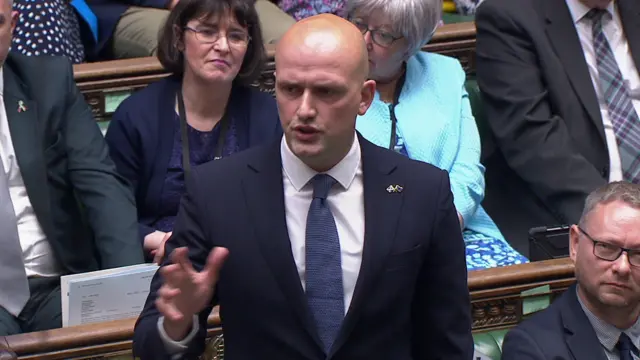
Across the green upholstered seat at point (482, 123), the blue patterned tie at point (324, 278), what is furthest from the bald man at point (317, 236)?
the green upholstered seat at point (482, 123)

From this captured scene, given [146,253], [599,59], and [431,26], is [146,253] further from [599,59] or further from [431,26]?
[599,59]

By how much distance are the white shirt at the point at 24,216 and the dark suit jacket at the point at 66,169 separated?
20mm

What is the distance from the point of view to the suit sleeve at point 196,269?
162 centimetres

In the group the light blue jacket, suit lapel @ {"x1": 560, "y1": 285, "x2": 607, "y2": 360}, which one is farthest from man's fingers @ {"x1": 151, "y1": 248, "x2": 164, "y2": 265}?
suit lapel @ {"x1": 560, "y1": 285, "x2": 607, "y2": 360}

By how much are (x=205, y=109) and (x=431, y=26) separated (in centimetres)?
61

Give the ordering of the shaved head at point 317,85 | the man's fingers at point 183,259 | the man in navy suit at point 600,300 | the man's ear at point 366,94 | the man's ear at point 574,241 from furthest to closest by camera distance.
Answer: the man's ear at point 574,241
the man in navy suit at point 600,300
the man's ear at point 366,94
the shaved head at point 317,85
the man's fingers at point 183,259

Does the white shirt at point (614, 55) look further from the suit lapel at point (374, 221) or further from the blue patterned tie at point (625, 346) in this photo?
the suit lapel at point (374, 221)

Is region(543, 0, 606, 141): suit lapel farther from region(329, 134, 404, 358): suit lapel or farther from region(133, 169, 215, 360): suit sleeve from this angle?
region(133, 169, 215, 360): suit sleeve

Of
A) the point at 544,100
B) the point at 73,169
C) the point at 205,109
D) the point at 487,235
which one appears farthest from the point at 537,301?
the point at 73,169

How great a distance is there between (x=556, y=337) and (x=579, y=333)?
0.06 meters

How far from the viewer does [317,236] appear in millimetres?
1696

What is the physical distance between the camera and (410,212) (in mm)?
1731

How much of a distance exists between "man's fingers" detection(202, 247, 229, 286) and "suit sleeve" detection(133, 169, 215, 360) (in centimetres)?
8

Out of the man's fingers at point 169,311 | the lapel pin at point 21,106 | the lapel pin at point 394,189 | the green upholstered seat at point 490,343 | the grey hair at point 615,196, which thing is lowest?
the green upholstered seat at point 490,343
